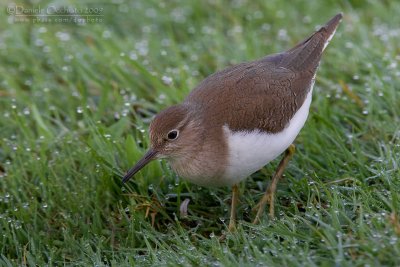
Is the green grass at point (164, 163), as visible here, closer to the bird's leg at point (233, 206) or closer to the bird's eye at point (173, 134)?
the bird's leg at point (233, 206)

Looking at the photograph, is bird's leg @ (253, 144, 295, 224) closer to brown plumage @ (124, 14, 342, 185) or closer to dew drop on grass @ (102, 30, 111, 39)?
brown plumage @ (124, 14, 342, 185)

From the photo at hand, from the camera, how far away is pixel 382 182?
14.4 ft

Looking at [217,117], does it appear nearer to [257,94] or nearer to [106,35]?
[257,94]

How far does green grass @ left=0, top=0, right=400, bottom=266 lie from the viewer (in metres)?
3.93

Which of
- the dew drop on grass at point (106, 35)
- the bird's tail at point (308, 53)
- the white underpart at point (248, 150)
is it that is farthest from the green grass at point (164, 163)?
the bird's tail at point (308, 53)

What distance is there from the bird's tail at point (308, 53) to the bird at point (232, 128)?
0.21 metres

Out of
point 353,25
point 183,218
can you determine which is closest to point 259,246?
point 183,218

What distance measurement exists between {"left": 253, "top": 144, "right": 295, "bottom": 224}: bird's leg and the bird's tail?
23.9 inches

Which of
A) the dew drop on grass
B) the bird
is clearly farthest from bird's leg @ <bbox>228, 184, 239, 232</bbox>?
the dew drop on grass

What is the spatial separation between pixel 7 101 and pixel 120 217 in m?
2.11

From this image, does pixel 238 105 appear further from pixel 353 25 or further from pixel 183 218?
pixel 353 25

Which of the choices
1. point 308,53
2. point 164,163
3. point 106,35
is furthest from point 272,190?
point 106,35

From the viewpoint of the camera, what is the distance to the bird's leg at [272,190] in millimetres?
4376

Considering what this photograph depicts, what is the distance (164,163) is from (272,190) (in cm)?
90
